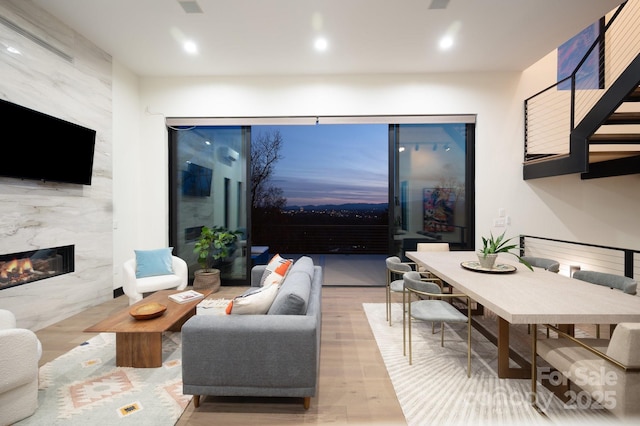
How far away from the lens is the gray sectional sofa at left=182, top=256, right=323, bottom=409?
1.68 meters

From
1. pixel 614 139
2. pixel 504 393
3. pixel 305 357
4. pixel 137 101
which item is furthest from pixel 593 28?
pixel 137 101

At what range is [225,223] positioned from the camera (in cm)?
465

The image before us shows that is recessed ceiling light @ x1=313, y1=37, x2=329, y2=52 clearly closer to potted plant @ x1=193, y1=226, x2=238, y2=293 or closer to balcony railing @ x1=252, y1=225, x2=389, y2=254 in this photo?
potted plant @ x1=193, y1=226, x2=238, y2=293

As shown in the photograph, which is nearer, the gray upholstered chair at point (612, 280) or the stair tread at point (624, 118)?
the gray upholstered chair at point (612, 280)

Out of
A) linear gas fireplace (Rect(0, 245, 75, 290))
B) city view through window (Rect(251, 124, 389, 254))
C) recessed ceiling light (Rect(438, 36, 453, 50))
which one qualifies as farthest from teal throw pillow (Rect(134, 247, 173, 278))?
recessed ceiling light (Rect(438, 36, 453, 50))

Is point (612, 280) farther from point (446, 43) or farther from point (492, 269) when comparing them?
point (446, 43)

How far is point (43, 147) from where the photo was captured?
9.55 feet

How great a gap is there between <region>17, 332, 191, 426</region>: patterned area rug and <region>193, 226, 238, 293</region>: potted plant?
5.80 ft

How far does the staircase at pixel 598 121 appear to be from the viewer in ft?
9.91

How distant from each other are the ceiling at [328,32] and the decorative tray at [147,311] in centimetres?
296

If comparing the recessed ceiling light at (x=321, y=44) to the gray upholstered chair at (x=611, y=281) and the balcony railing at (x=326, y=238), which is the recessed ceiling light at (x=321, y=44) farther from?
the balcony railing at (x=326, y=238)

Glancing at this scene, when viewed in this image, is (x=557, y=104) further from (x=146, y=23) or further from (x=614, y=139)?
(x=146, y=23)

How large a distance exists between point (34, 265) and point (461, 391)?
422 cm

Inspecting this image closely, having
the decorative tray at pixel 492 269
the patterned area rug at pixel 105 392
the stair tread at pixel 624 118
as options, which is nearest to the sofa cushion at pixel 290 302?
the patterned area rug at pixel 105 392
